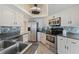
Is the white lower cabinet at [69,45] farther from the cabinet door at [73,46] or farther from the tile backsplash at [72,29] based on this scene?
the tile backsplash at [72,29]

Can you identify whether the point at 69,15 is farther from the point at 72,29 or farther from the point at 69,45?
the point at 69,45

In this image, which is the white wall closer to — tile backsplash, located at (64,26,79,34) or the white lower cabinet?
tile backsplash, located at (64,26,79,34)

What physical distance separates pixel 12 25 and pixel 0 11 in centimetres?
67

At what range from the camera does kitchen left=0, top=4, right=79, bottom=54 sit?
2447 mm

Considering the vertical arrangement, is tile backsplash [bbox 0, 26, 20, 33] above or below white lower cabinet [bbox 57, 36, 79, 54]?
above

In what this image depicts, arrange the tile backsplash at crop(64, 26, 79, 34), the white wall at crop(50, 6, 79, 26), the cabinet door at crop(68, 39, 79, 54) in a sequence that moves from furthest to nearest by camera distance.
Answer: the tile backsplash at crop(64, 26, 79, 34)
the white wall at crop(50, 6, 79, 26)
the cabinet door at crop(68, 39, 79, 54)

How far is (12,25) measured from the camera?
113 inches

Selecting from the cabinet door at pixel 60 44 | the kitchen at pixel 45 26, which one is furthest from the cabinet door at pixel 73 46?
the cabinet door at pixel 60 44

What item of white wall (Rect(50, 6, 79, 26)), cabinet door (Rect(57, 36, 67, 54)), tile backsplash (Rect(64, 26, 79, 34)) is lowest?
cabinet door (Rect(57, 36, 67, 54))

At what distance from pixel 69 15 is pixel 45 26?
124cm

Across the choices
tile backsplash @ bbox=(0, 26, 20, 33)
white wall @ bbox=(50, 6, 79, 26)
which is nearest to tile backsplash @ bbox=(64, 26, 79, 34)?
white wall @ bbox=(50, 6, 79, 26)

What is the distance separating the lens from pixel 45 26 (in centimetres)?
437
